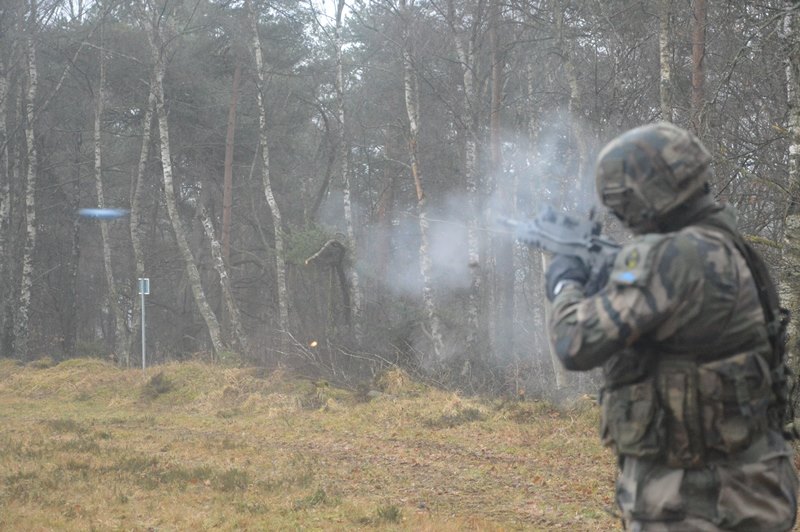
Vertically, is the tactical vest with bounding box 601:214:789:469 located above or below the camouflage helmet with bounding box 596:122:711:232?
below

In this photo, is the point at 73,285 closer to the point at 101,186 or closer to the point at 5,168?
the point at 101,186

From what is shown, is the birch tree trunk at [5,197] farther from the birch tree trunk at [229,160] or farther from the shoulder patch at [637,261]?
the shoulder patch at [637,261]

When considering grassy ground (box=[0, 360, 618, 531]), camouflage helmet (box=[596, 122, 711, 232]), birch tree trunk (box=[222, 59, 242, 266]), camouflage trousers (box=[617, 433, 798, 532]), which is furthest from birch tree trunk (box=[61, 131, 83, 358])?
camouflage trousers (box=[617, 433, 798, 532])

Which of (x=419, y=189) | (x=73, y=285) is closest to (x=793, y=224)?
(x=419, y=189)

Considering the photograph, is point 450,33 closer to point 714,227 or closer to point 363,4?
point 363,4

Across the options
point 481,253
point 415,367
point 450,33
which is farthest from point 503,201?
point 415,367

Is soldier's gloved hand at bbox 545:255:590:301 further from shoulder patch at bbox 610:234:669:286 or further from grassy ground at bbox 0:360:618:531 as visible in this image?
grassy ground at bbox 0:360:618:531

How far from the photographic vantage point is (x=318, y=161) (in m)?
34.1

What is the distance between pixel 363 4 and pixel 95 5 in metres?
10.6

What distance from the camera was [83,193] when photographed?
1272 inches

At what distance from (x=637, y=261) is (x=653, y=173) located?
0.36m

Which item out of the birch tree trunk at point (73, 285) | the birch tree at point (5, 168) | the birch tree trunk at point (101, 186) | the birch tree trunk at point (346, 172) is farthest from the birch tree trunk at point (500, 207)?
the birch tree at point (5, 168)

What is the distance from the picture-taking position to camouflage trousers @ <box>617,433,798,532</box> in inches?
115

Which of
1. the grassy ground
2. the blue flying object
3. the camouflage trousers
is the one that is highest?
the blue flying object
